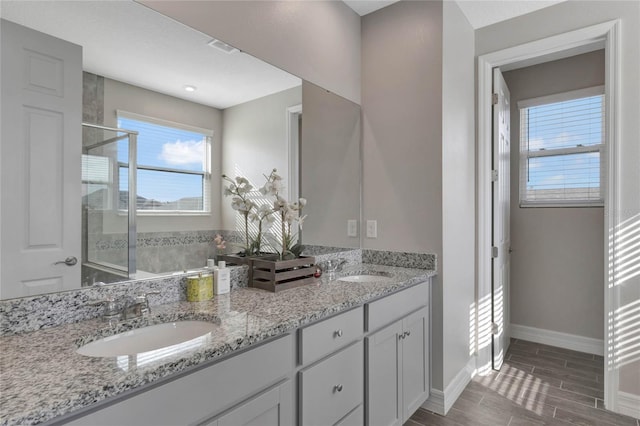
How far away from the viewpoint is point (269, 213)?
6.43 ft

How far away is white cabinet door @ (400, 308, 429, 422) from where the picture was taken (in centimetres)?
195

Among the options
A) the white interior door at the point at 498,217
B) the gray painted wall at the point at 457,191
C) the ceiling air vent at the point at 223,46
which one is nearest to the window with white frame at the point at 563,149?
the white interior door at the point at 498,217

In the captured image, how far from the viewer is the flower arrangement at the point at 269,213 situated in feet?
5.81

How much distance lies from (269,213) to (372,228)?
875mm

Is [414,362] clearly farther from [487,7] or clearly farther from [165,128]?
[487,7]

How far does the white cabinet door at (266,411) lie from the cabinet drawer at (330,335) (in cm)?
14

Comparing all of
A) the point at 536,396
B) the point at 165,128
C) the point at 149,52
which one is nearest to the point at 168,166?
the point at 165,128

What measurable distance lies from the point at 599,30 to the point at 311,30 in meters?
1.87

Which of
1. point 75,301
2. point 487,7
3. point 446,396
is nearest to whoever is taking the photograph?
point 75,301

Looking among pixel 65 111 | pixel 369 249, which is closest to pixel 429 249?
pixel 369 249

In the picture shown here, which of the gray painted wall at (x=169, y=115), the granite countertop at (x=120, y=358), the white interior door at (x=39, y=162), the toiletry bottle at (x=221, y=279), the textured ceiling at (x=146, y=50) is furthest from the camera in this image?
the toiletry bottle at (x=221, y=279)

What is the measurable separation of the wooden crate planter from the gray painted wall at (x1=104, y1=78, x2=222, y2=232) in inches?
11.2

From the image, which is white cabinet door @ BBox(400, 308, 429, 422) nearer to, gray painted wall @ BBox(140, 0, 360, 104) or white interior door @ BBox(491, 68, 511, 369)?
white interior door @ BBox(491, 68, 511, 369)

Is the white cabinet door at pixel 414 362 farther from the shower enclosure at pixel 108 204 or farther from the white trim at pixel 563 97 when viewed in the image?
the white trim at pixel 563 97
